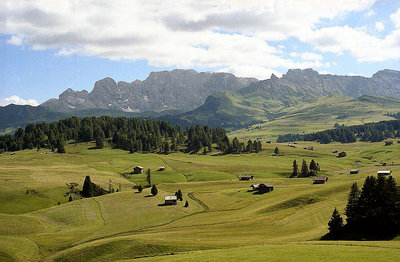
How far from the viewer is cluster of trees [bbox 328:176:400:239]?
5856cm

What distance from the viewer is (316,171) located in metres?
172

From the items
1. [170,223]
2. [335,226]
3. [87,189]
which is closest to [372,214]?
[335,226]

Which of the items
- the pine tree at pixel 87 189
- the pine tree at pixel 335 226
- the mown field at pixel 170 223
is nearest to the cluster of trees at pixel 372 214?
the pine tree at pixel 335 226

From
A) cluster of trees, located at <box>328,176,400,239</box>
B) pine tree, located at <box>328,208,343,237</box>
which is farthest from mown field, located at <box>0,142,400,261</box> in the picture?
cluster of trees, located at <box>328,176,400,239</box>

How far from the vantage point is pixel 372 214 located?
61.0 metres

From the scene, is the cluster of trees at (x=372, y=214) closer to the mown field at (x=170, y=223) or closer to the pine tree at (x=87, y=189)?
the mown field at (x=170, y=223)

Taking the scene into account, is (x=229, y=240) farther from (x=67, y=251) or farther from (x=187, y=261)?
(x=67, y=251)

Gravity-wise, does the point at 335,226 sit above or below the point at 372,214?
below

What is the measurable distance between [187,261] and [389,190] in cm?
4052

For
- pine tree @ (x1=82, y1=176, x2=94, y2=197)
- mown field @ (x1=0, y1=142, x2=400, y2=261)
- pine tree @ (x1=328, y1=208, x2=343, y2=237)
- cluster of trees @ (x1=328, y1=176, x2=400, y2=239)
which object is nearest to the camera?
mown field @ (x1=0, y1=142, x2=400, y2=261)

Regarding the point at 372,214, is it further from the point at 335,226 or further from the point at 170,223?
the point at 170,223

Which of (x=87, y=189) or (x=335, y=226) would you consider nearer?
(x=335, y=226)

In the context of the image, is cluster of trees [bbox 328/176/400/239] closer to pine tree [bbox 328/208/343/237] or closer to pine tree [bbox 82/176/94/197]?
pine tree [bbox 328/208/343/237]

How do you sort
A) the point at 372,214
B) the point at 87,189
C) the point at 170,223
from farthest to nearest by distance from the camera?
the point at 87,189 < the point at 170,223 < the point at 372,214
